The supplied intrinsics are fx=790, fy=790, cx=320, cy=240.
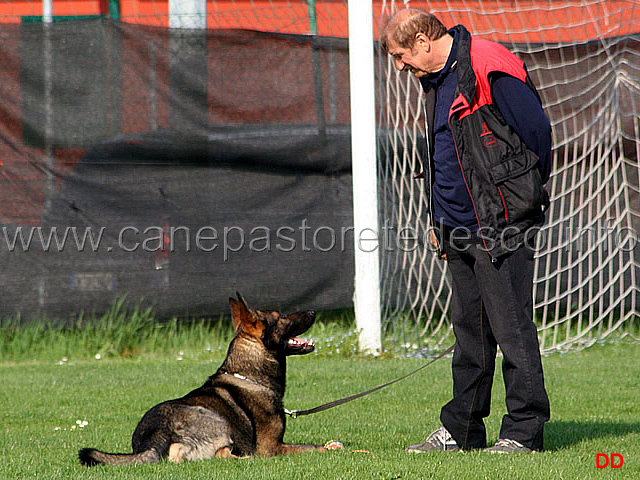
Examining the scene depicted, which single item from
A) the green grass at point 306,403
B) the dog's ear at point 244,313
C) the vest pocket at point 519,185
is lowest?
the green grass at point 306,403

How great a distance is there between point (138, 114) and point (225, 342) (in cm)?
215

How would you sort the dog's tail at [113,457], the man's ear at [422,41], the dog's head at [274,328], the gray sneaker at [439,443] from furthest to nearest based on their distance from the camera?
the dog's head at [274,328]
the gray sneaker at [439,443]
the man's ear at [422,41]
the dog's tail at [113,457]

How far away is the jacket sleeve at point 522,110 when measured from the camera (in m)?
3.42

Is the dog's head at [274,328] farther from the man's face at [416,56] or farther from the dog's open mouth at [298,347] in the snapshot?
the man's face at [416,56]

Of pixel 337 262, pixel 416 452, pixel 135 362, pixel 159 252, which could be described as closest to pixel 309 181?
pixel 337 262

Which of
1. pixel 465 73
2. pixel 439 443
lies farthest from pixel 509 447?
pixel 465 73

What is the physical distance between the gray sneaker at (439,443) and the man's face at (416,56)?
5.82 ft

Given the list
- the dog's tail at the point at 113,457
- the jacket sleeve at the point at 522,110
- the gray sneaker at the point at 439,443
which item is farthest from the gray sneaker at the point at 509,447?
the dog's tail at the point at 113,457

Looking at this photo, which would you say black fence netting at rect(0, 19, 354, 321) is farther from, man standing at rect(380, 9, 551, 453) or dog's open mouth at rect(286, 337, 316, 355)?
man standing at rect(380, 9, 551, 453)

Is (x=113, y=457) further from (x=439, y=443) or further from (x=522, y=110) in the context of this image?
(x=522, y=110)

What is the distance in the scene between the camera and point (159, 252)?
6.80 meters

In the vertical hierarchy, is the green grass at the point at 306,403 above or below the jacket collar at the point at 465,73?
below

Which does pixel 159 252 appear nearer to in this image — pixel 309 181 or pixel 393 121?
pixel 309 181

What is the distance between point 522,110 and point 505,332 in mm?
1005
